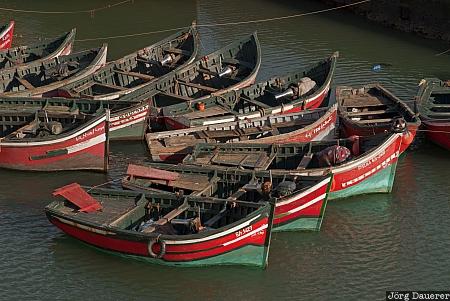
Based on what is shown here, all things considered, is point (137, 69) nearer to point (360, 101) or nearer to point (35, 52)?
point (35, 52)

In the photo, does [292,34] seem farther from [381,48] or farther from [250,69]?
[250,69]

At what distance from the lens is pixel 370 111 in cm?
2916

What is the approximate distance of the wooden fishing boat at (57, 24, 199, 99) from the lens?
31062 millimetres

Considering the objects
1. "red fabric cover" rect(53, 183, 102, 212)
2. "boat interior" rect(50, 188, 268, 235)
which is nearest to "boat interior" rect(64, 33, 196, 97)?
"red fabric cover" rect(53, 183, 102, 212)

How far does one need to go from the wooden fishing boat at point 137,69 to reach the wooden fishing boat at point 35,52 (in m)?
3.80

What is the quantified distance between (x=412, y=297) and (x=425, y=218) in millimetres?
4376

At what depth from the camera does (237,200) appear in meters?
21.1

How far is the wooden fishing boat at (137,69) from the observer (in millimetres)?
31062

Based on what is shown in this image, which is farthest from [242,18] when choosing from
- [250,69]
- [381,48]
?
[250,69]

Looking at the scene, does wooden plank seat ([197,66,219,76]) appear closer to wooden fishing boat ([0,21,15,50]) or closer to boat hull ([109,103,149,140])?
boat hull ([109,103,149,140])

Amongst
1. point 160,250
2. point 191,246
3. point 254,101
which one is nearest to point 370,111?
point 254,101

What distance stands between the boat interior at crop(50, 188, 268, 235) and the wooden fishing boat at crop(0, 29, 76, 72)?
1484cm

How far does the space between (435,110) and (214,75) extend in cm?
928

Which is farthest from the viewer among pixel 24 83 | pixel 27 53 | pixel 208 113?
pixel 27 53
